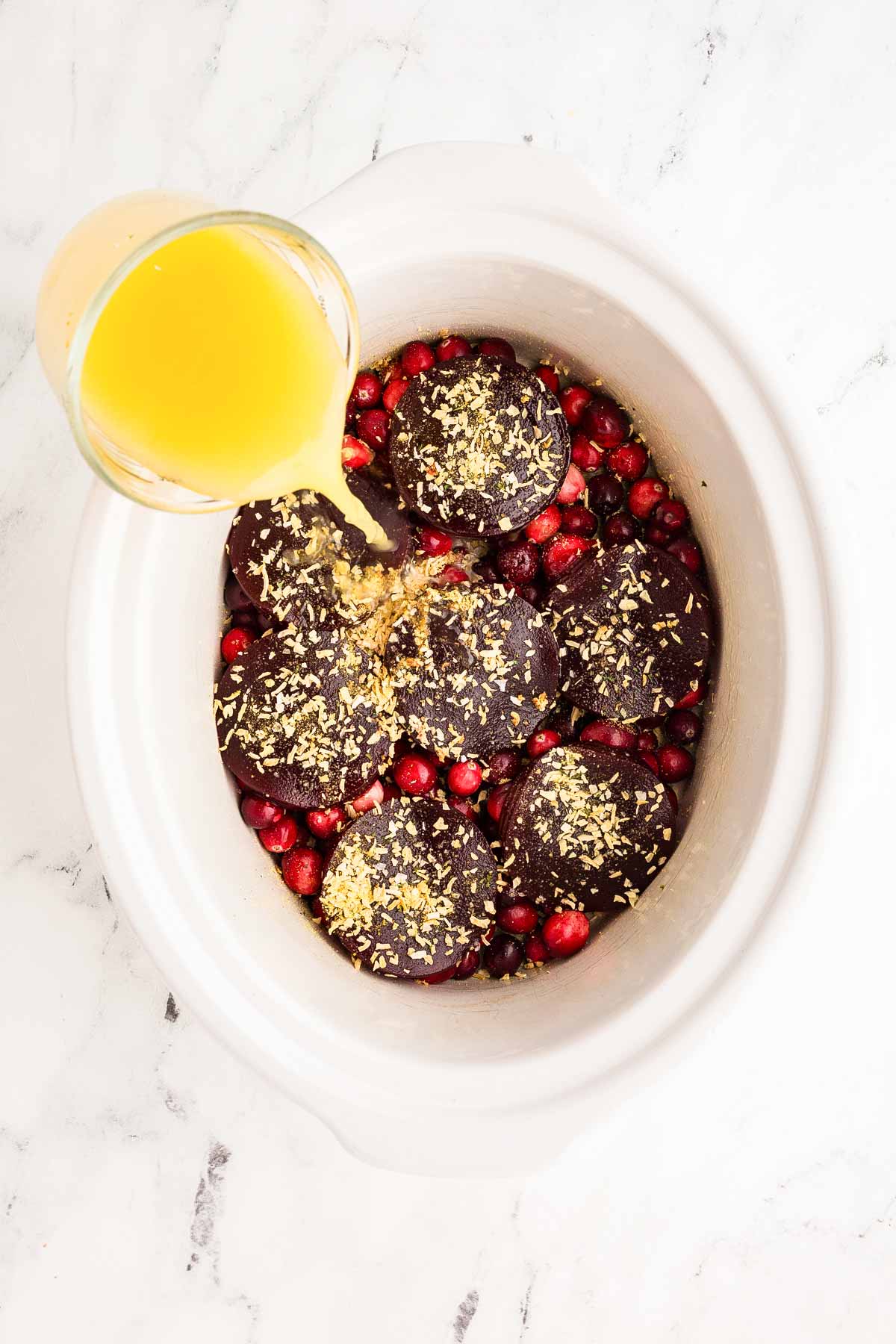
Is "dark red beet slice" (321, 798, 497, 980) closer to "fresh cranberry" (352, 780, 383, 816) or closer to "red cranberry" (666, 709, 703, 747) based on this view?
"fresh cranberry" (352, 780, 383, 816)

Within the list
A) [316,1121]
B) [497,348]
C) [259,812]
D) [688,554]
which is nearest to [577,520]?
[688,554]

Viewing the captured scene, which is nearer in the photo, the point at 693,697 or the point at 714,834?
the point at 714,834

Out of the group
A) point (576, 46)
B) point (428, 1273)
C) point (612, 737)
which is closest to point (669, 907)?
point (612, 737)

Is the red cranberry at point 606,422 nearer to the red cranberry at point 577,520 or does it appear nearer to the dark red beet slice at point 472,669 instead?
the red cranberry at point 577,520

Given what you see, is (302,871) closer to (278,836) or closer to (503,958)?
(278,836)

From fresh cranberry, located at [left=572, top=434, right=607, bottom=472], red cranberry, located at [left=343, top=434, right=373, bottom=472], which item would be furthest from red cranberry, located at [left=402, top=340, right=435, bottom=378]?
fresh cranberry, located at [left=572, top=434, right=607, bottom=472]

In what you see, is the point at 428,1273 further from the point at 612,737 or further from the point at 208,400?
the point at 208,400
